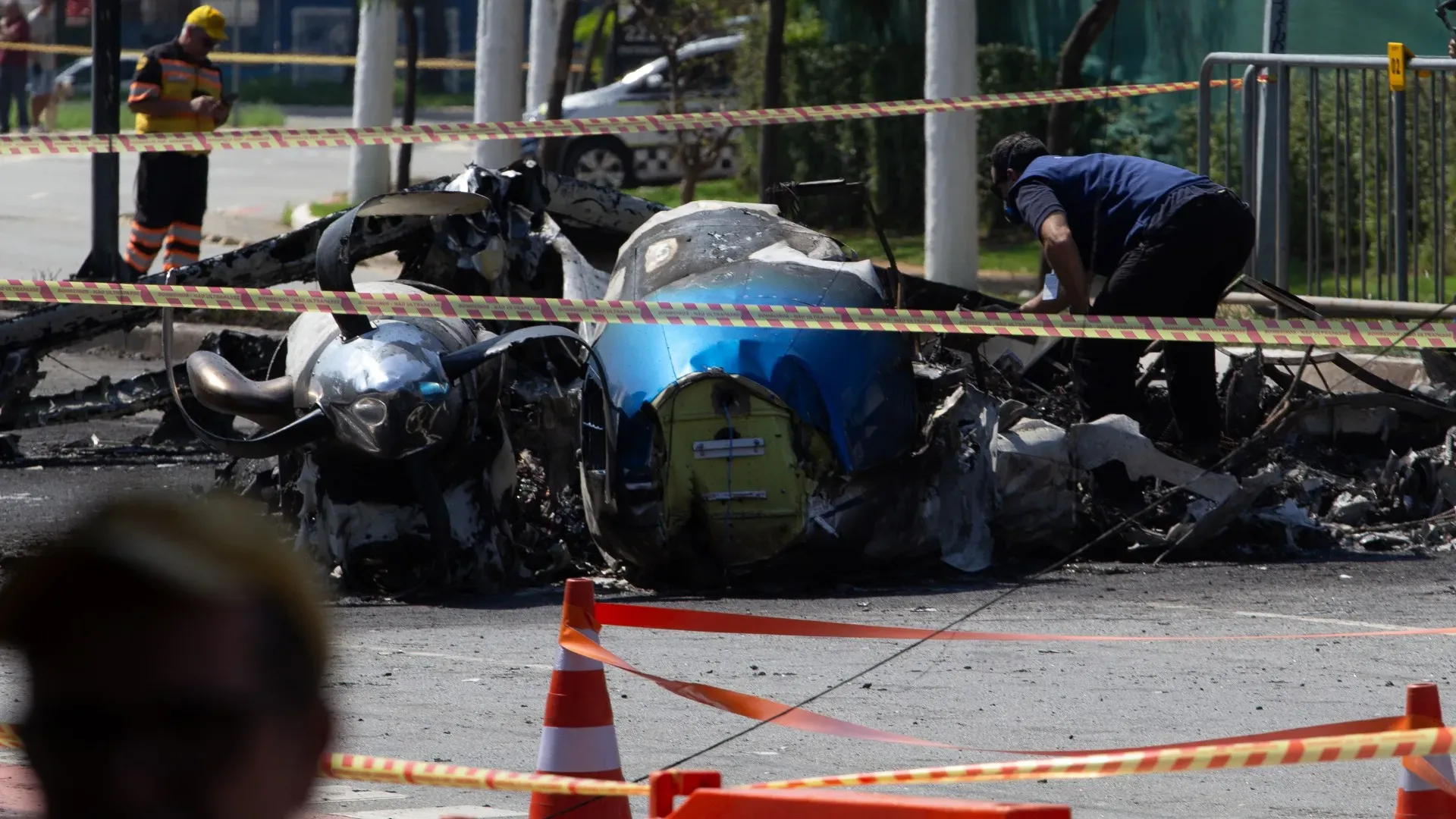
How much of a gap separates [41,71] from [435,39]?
1351 cm

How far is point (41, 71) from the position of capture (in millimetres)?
33656

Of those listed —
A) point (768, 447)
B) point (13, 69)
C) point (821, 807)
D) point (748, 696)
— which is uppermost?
point (13, 69)

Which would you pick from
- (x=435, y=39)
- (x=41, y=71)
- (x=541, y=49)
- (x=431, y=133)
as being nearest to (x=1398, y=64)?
(x=431, y=133)

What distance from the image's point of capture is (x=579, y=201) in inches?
360

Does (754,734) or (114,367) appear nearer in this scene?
(754,734)

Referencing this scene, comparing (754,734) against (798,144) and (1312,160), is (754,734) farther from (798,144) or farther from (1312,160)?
(798,144)

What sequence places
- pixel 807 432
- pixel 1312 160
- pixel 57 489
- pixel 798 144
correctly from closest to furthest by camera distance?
1. pixel 807 432
2. pixel 57 489
3. pixel 1312 160
4. pixel 798 144

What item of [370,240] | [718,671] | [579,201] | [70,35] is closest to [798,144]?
[579,201]

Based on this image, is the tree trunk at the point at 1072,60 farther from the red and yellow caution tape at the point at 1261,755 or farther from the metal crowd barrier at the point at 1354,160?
the red and yellow caution tape at the point at 1261,755

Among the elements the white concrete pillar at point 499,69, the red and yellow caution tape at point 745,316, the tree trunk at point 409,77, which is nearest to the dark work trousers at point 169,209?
the white concrete pillar at point 499,69

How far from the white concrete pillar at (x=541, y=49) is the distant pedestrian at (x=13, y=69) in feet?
44.4

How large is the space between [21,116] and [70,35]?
16107mm

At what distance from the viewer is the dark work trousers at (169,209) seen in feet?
42.5

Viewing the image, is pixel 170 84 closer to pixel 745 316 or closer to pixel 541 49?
pixel 541 49
